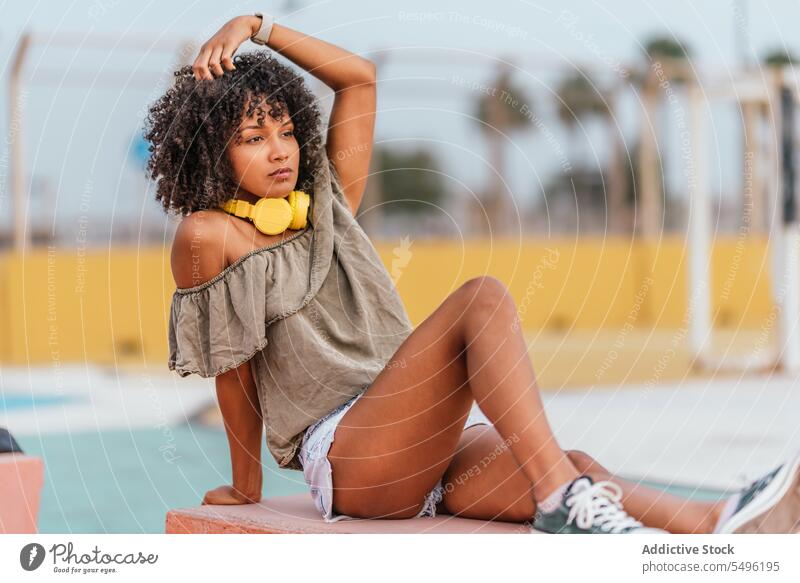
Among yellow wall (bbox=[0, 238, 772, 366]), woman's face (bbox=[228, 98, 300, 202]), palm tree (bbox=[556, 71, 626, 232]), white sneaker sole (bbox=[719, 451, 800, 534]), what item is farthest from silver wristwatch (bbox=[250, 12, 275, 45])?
palm tree (bbox=[556, 71, 626, 232])

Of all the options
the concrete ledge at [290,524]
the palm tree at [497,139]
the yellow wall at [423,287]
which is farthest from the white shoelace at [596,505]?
the palm tree at [497,139]

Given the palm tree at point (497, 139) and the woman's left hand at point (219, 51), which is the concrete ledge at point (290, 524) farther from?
the palm tree at point (497, 139)

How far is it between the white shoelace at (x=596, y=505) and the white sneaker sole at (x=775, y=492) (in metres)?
0.21

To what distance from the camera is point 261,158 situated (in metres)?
2.32

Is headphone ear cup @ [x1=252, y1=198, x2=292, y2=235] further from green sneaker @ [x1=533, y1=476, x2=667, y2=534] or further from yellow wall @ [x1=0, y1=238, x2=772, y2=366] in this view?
yellow wall @ [x1=0, y1=238, x2=772, y2=366]

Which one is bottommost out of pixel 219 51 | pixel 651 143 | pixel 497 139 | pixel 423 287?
pixel 219 51

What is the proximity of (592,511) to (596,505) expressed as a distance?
0.01 metres

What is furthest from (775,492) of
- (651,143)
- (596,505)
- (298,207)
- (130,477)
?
(651,143)

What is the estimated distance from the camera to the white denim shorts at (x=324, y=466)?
2303mm

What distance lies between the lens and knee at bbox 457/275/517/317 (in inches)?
82.0

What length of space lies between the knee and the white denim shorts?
366mm

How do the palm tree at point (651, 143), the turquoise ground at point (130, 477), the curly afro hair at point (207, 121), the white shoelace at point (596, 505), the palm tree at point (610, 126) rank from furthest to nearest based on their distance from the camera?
the palm tree at point (610, 126) → the palm tree at point (651, 143) → the turquoise ground at point (130, 477) → the curly afro hair at point (207, 121) → the white shoelace at point (596, 505)

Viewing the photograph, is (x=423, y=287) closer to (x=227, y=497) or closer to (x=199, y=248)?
(x=227, y=497)
